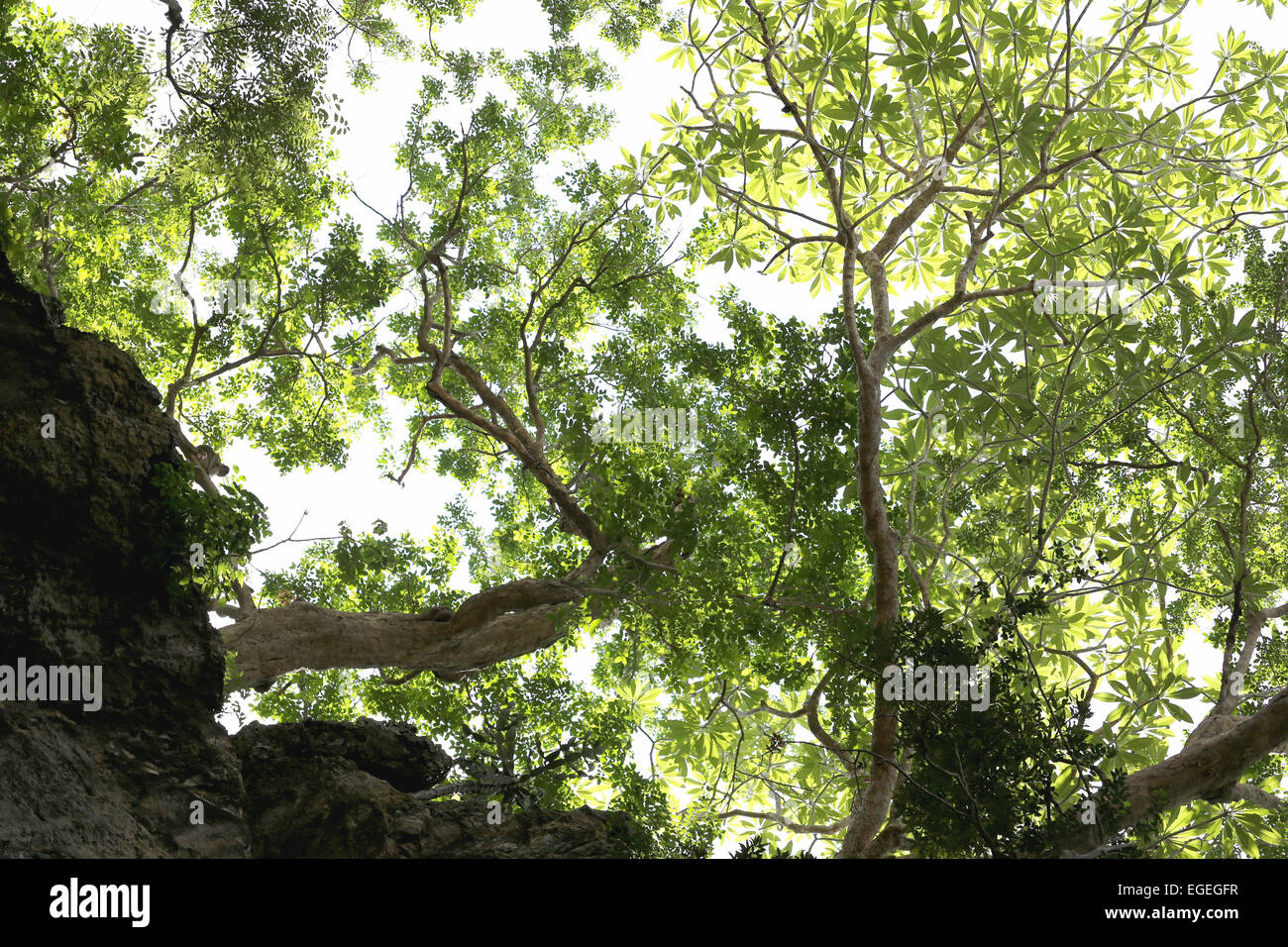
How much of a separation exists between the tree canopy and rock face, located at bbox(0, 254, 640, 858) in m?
0.33

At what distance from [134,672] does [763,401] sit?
14.6ft

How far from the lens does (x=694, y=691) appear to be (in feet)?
25.4

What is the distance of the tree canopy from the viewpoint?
596 cm

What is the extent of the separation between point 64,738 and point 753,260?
7468 mm

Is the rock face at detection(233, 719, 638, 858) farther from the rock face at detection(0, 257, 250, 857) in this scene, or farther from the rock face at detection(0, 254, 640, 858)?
the rock face at detection(0, 257, 250, 857)

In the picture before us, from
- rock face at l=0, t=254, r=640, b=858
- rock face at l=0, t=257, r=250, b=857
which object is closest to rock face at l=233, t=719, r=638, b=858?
rock face at l=0, t=254, r=640, b=858

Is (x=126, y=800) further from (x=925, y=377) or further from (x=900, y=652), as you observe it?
(x=925, y=377)

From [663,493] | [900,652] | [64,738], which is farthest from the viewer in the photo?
[663,493]

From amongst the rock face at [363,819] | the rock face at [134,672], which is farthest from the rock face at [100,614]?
the rock face at [363,819]

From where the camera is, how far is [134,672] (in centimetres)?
513

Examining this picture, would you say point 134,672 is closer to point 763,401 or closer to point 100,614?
point 100,614

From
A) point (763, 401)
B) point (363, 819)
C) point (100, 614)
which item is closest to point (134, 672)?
point (100, 614)
